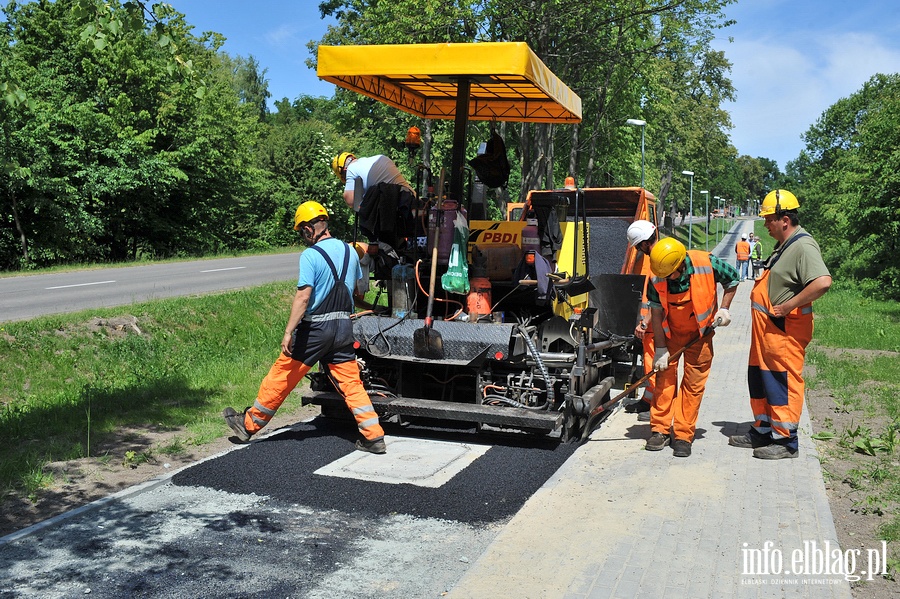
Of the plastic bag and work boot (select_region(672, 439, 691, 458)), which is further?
the plastic bag

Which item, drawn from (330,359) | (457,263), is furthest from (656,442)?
(330,359)

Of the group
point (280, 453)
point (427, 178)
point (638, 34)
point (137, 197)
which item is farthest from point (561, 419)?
point (137, 197)

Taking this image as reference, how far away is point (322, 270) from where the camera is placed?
6602 millimetres

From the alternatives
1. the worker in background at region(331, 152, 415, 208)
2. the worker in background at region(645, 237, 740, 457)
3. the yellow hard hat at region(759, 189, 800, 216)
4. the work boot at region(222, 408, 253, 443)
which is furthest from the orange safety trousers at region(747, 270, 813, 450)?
the work boot at region(222, 408, 253, 443)

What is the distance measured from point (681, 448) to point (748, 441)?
67 centimetres

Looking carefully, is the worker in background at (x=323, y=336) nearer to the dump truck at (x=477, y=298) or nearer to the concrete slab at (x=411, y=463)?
the concrete slab at (x=411, y=463)

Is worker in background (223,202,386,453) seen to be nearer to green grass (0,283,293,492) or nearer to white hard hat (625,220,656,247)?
green grass (0,283,293,492)

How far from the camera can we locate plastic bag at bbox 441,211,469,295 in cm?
744

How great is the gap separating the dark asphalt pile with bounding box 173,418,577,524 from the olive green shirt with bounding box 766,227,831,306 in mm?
1984

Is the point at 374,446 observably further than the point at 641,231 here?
No

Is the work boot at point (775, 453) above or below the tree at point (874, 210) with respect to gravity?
below

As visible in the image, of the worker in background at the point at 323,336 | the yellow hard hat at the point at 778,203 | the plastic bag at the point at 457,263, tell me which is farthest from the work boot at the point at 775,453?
the worker in background at the point at 323,336

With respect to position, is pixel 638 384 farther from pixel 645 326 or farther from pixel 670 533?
pixel 670 533

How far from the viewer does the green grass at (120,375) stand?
23.2 feet
